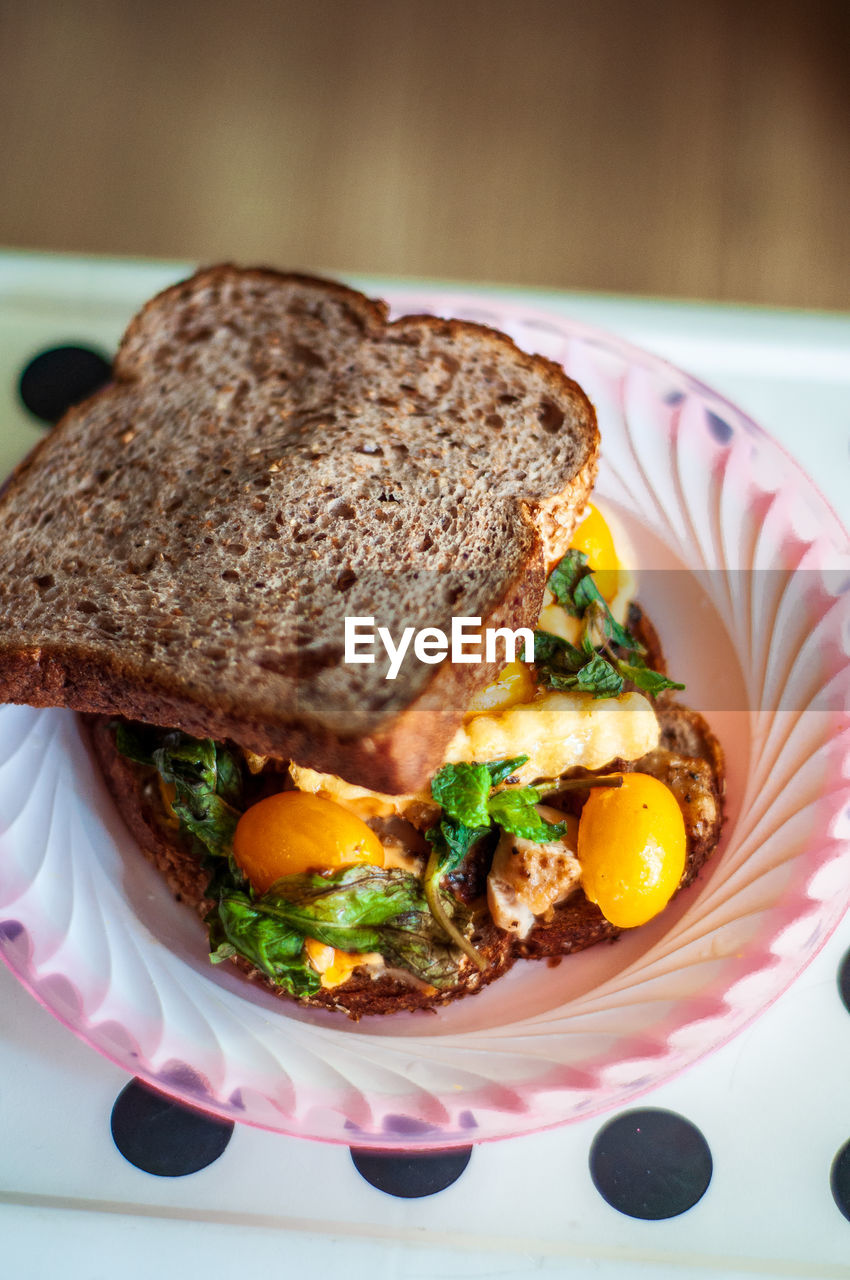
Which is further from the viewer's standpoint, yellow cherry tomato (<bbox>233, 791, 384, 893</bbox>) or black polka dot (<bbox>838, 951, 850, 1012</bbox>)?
black polka dot (<bbox>838, 951, 850, 1012</bbox>)

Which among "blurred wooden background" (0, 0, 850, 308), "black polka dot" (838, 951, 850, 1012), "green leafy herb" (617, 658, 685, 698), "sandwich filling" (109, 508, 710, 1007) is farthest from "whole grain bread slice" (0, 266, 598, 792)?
"blurred wooden background" (0, 0, 850, 308)

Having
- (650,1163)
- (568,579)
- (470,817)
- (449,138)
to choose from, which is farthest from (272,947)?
(449,138)

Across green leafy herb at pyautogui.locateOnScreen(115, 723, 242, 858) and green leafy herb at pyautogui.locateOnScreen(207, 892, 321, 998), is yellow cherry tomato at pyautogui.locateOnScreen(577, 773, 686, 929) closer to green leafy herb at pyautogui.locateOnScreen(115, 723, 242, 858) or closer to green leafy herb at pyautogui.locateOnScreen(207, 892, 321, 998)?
green leafy herb at pyautogui.locateOnScreen(207, 892, 321, 998)

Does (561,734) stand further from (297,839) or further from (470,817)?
(297,839)

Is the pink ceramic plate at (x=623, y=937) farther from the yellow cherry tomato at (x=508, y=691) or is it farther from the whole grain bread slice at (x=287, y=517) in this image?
the yellow cherry tomato at (x=508, y=691)

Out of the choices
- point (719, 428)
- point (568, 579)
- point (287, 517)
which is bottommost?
point (568, 579)

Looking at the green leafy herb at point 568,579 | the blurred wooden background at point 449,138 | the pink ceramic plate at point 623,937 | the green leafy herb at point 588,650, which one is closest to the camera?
the pink ceramic plate at point 623,937

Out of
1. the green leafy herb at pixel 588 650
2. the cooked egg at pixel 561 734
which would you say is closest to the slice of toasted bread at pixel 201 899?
the cooked egg at pixel 561 734
